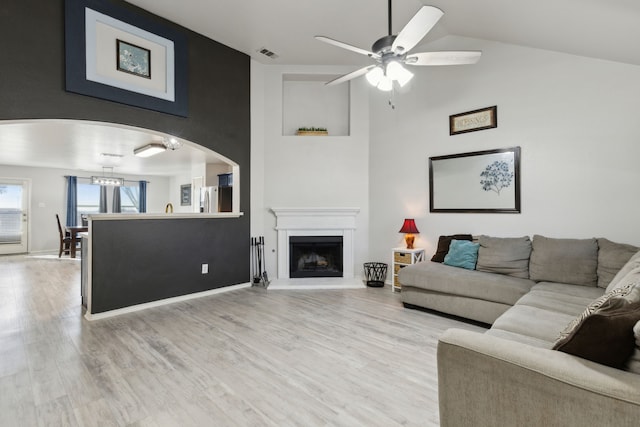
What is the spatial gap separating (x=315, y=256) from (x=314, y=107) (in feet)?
8.61

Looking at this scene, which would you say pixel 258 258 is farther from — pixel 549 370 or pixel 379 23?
pixel 549 370

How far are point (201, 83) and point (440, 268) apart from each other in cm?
392

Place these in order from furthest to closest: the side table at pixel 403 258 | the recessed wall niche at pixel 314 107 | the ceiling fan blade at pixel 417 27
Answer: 1. the recessed wall niche at pixel 314 107
2. the side table at pixel 403 258
3. the ceiling fan blade at pixel 417 27

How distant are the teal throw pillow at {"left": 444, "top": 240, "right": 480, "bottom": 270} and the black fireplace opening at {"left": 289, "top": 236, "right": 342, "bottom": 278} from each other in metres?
1.81

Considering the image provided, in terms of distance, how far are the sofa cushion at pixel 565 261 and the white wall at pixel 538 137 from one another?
0.99 ft

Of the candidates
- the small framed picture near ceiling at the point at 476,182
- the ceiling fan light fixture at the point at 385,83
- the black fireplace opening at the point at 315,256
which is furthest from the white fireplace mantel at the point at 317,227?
the ceiling fan light fixture at the point at 385,83

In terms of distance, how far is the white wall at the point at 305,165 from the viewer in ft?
16.0

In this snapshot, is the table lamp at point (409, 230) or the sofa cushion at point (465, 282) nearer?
the sofa cushion at point (465, 282)

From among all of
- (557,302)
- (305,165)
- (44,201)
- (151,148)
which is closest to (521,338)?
(557,302)

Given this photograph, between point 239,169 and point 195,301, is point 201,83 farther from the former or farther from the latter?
point 195,301

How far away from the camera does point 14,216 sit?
25.3 feet

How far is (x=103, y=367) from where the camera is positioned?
2.21 m

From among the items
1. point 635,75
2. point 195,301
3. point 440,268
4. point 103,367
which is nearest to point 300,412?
point 103,367

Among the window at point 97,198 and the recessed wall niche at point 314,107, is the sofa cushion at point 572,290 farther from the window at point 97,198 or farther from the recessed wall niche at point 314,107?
the window at point 97,198
